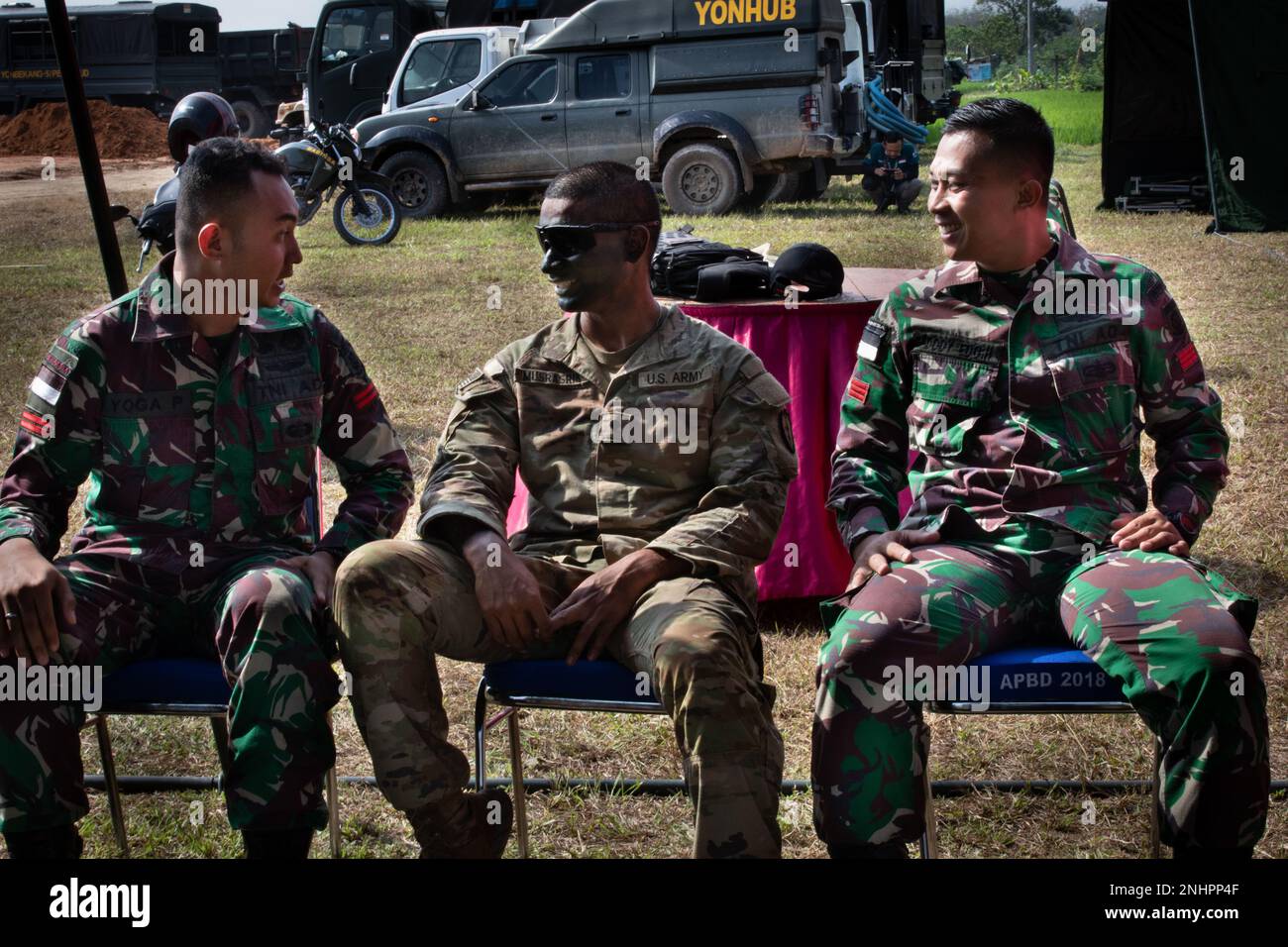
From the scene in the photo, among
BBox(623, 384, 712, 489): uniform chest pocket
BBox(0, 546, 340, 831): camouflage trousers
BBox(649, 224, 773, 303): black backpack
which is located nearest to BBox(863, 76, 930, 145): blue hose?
BBox(649, 224, 773, 303): black backpack

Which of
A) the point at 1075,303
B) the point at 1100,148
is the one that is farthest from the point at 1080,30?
the point at 1075,303

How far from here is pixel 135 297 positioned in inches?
114

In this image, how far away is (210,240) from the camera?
9.28 ft

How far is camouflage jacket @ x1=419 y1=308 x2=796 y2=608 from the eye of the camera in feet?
9.22

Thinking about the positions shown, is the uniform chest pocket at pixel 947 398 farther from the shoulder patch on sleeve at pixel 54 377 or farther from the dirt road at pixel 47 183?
the dirt road at pixel 47 183

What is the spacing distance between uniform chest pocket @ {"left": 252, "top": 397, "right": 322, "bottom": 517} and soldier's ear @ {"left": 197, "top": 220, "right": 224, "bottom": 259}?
0.33 m

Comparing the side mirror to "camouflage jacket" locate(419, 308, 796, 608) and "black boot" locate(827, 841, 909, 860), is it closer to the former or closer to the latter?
"camouflage jacket" locate(419, 308, 796, 608)

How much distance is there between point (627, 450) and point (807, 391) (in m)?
1.41

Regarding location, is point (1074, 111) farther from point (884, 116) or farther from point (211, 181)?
point (211, 181)

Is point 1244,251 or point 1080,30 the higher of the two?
point 1080,30

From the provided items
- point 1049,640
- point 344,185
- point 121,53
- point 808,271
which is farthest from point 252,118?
point 1049,640

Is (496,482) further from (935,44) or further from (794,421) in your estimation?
(935,44)

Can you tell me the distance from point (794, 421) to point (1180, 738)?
1.99 m

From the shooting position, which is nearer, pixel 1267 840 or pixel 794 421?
pixel 1267 840
